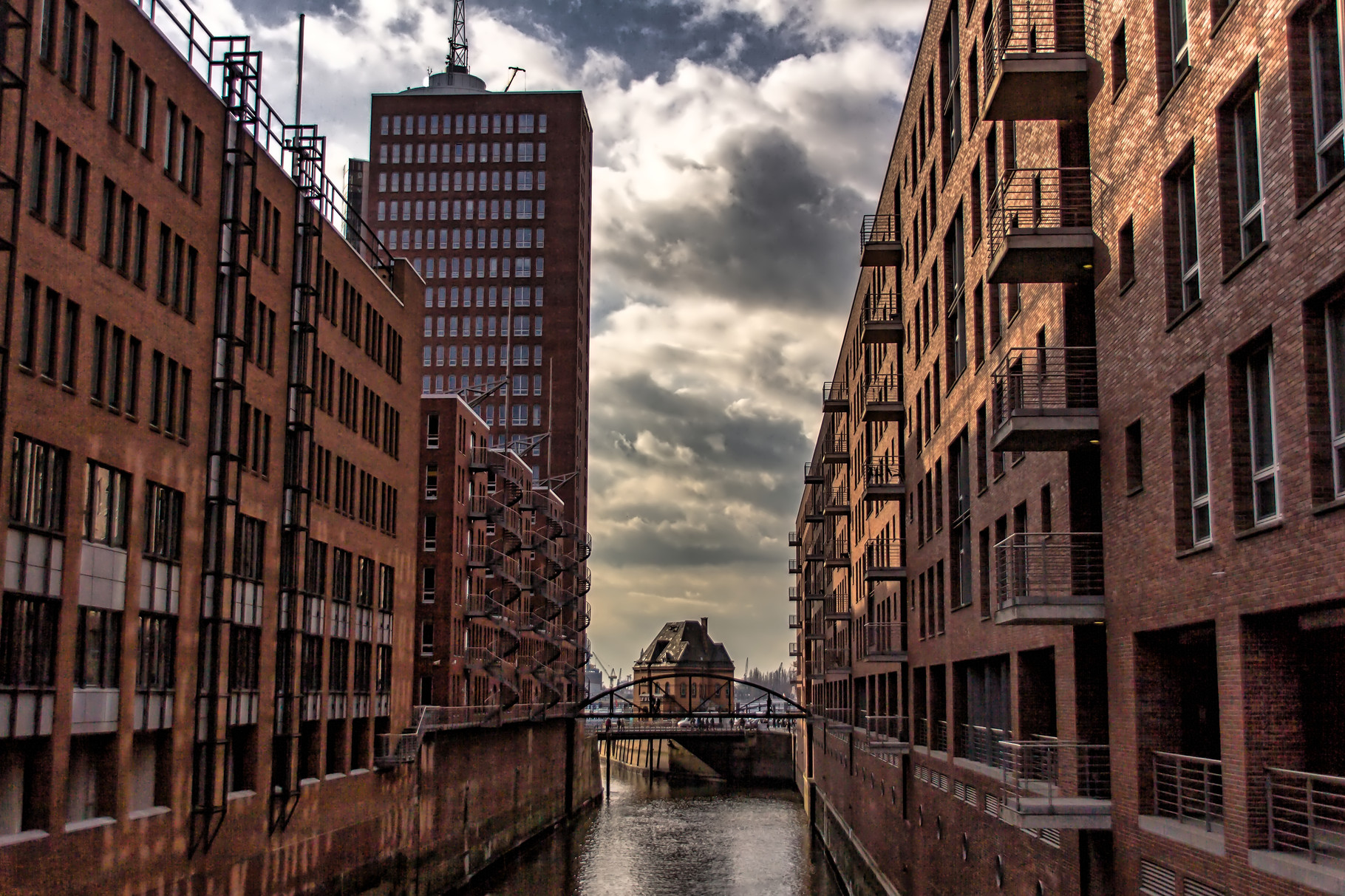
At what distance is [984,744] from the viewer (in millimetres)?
29375

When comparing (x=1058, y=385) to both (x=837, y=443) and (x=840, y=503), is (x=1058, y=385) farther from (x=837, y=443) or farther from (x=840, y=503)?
(x=837, y=443)

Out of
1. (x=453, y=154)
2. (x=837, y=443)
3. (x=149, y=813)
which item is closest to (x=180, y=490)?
(x=149, y=813)

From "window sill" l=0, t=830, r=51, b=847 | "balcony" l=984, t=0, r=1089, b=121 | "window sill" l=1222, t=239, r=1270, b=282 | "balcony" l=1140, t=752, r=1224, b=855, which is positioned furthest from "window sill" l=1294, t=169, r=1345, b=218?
"window sill" l=0, t=830, r=51, b=847

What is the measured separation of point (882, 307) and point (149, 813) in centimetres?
3014

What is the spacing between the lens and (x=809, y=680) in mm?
89750

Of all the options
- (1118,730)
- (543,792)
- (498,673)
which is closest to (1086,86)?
(1118,730)

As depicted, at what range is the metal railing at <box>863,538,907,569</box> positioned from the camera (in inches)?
1721

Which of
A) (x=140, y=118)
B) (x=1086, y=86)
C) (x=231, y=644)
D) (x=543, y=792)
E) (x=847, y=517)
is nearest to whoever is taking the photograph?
(x=1086, y=86)

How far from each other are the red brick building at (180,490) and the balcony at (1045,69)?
16.4 meters

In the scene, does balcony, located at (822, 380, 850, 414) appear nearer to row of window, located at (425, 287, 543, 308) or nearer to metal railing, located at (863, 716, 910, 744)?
metal railing, located at (863, 716, 910, 744)

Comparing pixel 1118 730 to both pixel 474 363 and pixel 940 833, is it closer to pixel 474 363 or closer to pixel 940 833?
pixel 940 833

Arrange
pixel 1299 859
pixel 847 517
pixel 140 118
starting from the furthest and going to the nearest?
pixel 847 517, pixel 140 118, pixel 1299 859

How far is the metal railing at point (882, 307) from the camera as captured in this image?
44.6 m

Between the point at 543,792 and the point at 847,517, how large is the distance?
71.8 ft
